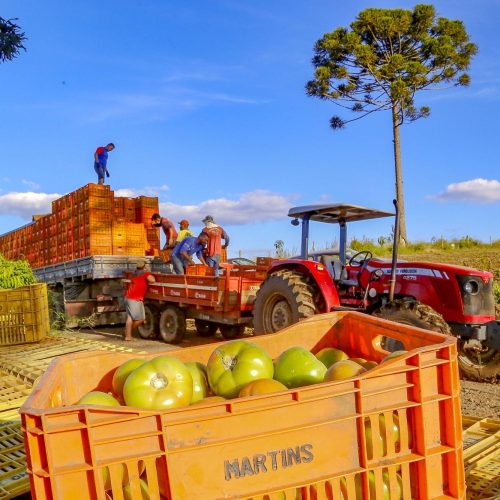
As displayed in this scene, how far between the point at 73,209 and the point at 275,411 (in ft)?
43.3

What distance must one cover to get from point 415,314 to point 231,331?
222 inches

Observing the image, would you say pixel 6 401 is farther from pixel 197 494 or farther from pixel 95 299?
pixel 95 299

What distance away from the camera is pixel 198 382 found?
250cm

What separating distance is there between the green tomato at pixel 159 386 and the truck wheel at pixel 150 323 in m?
9.49

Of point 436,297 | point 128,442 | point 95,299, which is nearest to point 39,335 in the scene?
point 95,299

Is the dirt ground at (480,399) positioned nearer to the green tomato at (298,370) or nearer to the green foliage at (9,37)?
the green tomato at (298,370)

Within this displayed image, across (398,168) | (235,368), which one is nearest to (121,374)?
(235,368)

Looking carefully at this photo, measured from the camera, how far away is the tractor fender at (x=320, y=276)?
7426 millimetres

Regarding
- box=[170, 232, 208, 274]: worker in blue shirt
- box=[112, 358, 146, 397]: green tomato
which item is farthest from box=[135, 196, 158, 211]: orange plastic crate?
box=[112, 358, 146, 397]: green tomato

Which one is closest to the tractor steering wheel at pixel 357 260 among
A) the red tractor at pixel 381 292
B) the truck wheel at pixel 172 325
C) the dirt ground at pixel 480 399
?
the red tractor at pixel 381 292

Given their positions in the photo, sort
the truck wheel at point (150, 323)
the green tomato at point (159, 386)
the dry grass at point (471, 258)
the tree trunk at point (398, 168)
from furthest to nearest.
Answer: the tree trunk at point (398, 168) → the dry grass at point (471, 258) → the truck wheel at point (150, 323) → the green tomato at point (159, 386)

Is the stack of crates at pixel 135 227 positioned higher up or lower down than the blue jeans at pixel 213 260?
higher up

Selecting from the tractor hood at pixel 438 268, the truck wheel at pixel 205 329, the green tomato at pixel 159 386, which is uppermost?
the green tomato at pixel 159 386

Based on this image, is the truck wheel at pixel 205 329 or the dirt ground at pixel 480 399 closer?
the dirt ground at pixel 480 399
